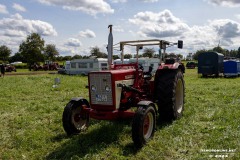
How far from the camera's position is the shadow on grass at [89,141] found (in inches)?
206

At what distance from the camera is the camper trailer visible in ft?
114

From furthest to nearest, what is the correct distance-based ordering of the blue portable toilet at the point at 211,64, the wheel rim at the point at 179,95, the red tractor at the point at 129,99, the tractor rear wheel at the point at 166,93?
the blue portable toilet at the point at 211,64 → the wheel rim at the point at 179,95 → the tractor rear wheel at the point at 166,93 → the red tractor at the point at 129,99

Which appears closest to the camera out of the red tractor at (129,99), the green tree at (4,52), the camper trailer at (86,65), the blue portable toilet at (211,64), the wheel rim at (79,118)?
the red tractor at (129,99)

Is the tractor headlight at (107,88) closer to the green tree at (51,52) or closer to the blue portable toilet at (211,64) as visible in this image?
the blue portable toilet at (211,64)

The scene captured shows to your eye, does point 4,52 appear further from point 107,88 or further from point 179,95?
point 107,88

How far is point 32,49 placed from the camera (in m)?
60.5

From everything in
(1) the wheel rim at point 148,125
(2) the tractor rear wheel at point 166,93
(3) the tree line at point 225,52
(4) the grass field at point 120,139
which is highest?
(3) the tree line at point 225,52

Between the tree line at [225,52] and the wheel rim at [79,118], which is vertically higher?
the tree line at [225,52]

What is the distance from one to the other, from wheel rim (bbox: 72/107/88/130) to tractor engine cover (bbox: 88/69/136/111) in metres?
0.39

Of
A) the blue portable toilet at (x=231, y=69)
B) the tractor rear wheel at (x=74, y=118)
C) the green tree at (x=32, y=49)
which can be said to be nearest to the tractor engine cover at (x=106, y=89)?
the tractor rear wheel at (x=74, y=118)

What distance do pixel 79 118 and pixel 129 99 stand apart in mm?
1262

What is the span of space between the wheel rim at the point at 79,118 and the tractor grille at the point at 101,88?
482 mm

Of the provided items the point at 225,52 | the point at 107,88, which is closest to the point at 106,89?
the point at 107,88

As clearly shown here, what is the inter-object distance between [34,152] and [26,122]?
237cm
